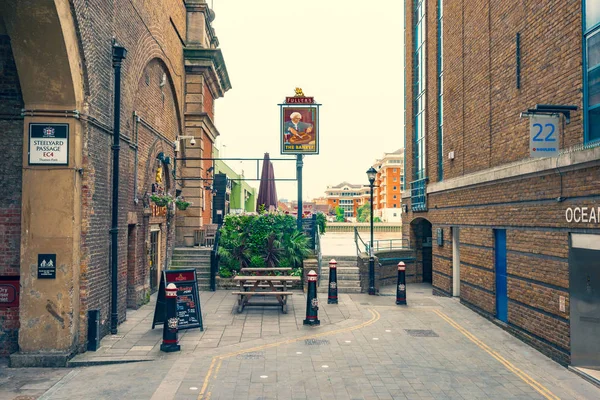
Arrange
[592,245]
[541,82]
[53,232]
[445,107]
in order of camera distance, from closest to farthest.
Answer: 1. [592,245]
2. [53,232]
3. [541,82]
4. [445,107]

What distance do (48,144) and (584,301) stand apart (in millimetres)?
9584

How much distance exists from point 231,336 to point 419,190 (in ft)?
40.4

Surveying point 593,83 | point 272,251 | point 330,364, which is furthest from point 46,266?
point 593,83

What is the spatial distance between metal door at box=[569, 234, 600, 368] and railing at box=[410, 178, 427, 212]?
10.7 metres

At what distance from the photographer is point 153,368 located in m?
8.43

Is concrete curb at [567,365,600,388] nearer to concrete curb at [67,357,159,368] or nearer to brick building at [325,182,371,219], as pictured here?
concrete curb at [67,357,159,368]

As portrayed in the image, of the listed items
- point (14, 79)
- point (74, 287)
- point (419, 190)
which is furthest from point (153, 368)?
point (419, 190)

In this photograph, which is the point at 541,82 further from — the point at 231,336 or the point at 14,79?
the point at 14,79

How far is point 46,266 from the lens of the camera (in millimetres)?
8766

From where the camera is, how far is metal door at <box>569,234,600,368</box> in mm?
8234

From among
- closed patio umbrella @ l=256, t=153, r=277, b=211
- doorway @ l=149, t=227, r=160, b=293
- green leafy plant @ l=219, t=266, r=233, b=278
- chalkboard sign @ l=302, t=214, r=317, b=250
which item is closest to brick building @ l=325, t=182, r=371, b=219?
closed patio umbrella @ l=256, t=153, r=277, b=211

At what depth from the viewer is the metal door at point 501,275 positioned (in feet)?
39.1

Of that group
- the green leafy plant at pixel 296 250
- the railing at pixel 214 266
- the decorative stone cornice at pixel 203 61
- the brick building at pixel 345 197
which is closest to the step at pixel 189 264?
the railing at pixel 214 266

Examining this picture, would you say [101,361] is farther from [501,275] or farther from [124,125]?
[501,275]
